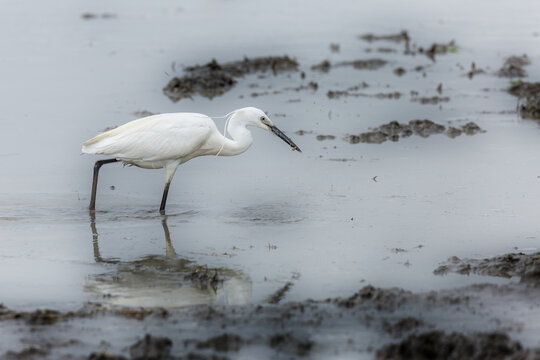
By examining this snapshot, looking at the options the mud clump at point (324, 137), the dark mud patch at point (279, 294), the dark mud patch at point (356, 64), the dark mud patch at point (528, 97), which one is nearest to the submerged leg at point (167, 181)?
the dark mud patch at point (279, 294)

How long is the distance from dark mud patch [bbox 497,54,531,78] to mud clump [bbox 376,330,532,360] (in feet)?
36.3

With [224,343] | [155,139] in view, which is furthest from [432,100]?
[224,343]

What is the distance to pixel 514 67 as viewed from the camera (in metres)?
15.8

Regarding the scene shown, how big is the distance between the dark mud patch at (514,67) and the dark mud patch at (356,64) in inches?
93.6

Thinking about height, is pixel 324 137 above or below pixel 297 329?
above

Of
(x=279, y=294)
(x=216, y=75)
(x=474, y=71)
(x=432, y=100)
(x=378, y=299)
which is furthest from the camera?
(x=474, y=71)

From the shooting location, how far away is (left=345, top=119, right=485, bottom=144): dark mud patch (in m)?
11.7

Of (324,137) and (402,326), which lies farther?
(324,137)

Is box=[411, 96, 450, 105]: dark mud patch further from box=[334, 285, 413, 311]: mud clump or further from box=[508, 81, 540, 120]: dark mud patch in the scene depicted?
box=[334, 285, 413, 311]: mud clump

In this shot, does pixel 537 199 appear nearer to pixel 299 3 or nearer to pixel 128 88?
pixel 128 88

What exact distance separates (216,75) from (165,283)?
8.66m

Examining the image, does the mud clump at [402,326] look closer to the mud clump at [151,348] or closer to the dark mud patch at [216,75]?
the mud clump at [151,348]

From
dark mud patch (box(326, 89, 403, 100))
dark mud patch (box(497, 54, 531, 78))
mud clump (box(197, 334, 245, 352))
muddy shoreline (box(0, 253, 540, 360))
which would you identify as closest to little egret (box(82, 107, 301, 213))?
muddy shoreline (box(0, 253, 540, 360))

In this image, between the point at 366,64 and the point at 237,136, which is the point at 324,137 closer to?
the point at 237,136
